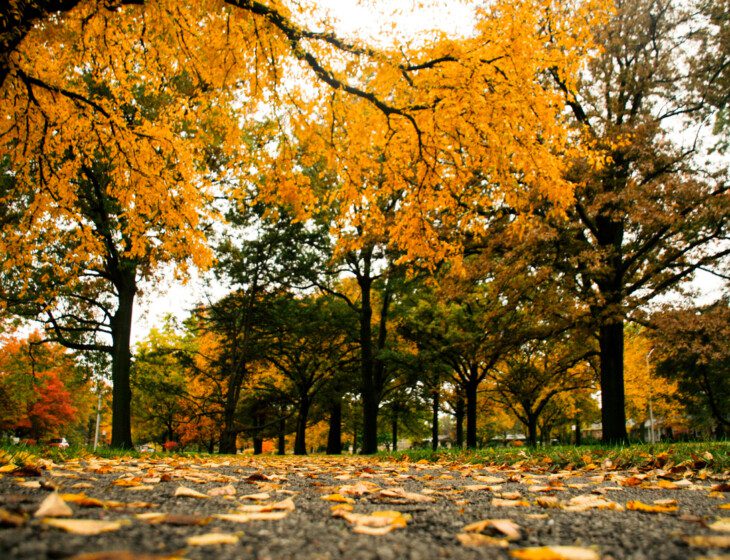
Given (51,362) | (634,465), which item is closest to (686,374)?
(634,465)

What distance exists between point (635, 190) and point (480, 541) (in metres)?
8.74

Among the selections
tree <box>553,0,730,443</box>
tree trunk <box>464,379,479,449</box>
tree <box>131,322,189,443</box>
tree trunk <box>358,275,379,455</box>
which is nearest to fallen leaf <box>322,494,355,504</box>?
tree <box>553,0,730,443</box>

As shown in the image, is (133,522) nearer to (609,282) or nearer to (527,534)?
(527,534)

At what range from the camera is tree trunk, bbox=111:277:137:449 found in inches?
402

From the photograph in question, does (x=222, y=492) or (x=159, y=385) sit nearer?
(x=222, y=492)

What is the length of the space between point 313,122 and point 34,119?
3.14 meters

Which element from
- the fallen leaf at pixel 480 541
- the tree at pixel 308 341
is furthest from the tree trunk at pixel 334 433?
the fallen leaf at pixel 480 541

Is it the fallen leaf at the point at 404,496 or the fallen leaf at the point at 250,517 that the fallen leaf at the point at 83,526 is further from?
the fallen leaf at the point at 404,496

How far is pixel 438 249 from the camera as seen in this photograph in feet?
20.2

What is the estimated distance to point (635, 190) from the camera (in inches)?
330

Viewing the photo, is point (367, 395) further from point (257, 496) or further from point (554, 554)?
point (554, 554)

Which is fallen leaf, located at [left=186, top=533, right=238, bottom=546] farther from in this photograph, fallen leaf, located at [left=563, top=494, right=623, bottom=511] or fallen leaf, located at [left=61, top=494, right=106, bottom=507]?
fallen leaf, located at [left=563, top=494, right=623, bottom=511]

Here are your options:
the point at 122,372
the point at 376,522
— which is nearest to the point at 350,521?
the point at 376,522

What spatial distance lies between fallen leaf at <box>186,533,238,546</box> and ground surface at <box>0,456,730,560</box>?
11 millimetres
